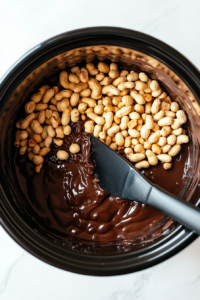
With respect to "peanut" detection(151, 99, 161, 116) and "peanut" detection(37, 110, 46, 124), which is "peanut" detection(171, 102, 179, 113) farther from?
"peanut" detection(37, 110, 46, 124)

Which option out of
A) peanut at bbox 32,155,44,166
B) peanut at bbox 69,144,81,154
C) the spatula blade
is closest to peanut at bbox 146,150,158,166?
the spatula blade

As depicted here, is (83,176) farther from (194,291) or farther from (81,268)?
(194,291)

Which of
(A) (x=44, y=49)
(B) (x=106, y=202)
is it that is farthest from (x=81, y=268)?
(A) (x=44, y=49)

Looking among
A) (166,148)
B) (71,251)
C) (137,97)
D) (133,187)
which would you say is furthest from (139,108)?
(71,251)

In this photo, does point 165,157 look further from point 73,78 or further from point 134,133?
point 73,78

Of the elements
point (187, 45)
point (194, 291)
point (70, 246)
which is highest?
point (187, 45)

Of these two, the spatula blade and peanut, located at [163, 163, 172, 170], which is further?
peanut, located at [163, 163, 172, 170]
